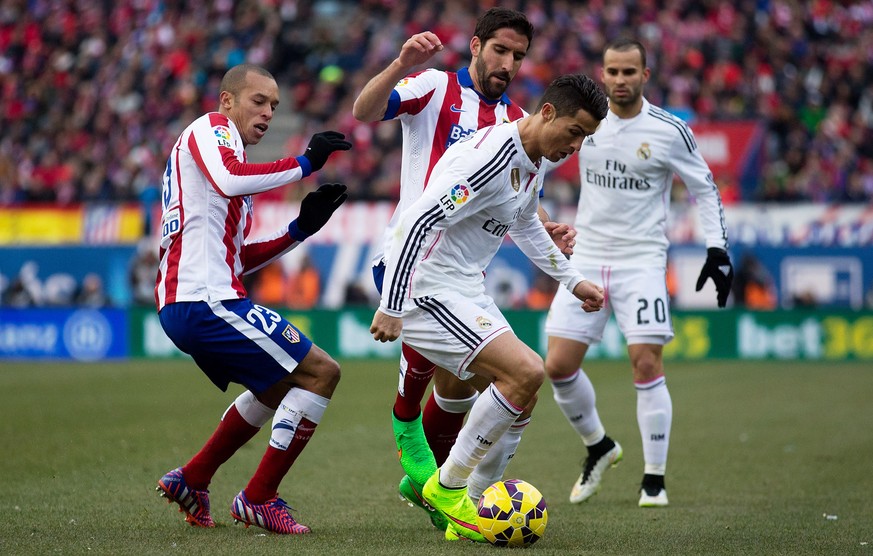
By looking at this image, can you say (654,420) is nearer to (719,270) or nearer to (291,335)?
(719,270)

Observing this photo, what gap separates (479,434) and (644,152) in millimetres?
2728

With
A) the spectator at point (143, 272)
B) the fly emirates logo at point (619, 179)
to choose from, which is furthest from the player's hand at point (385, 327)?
the spectator at point (143, 272)

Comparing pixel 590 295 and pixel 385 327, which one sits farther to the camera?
pixel 590 295

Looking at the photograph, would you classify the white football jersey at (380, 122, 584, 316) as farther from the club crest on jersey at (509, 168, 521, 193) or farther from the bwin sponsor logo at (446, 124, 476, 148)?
the bwin sponsor logo at (446, 124, 476, 148)

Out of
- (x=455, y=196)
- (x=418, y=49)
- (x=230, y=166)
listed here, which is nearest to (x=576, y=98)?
(x=455, y=196)

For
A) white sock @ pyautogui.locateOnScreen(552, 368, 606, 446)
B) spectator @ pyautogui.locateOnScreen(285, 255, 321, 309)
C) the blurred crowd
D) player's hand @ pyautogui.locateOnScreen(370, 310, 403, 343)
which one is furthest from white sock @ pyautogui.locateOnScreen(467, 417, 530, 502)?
the blurred crowd

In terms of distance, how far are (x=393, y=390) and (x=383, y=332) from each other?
30.7 ft

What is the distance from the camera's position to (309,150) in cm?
562

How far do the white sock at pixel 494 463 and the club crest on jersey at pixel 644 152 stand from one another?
2.24 m

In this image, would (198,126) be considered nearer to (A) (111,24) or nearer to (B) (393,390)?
(B) (393,390)

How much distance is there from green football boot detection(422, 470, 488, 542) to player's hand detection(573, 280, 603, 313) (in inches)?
44.9

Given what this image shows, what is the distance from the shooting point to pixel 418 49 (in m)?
5.66

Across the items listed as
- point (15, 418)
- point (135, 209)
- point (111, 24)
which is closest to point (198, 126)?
point (15, 418)

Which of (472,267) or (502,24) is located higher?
(502,24)
